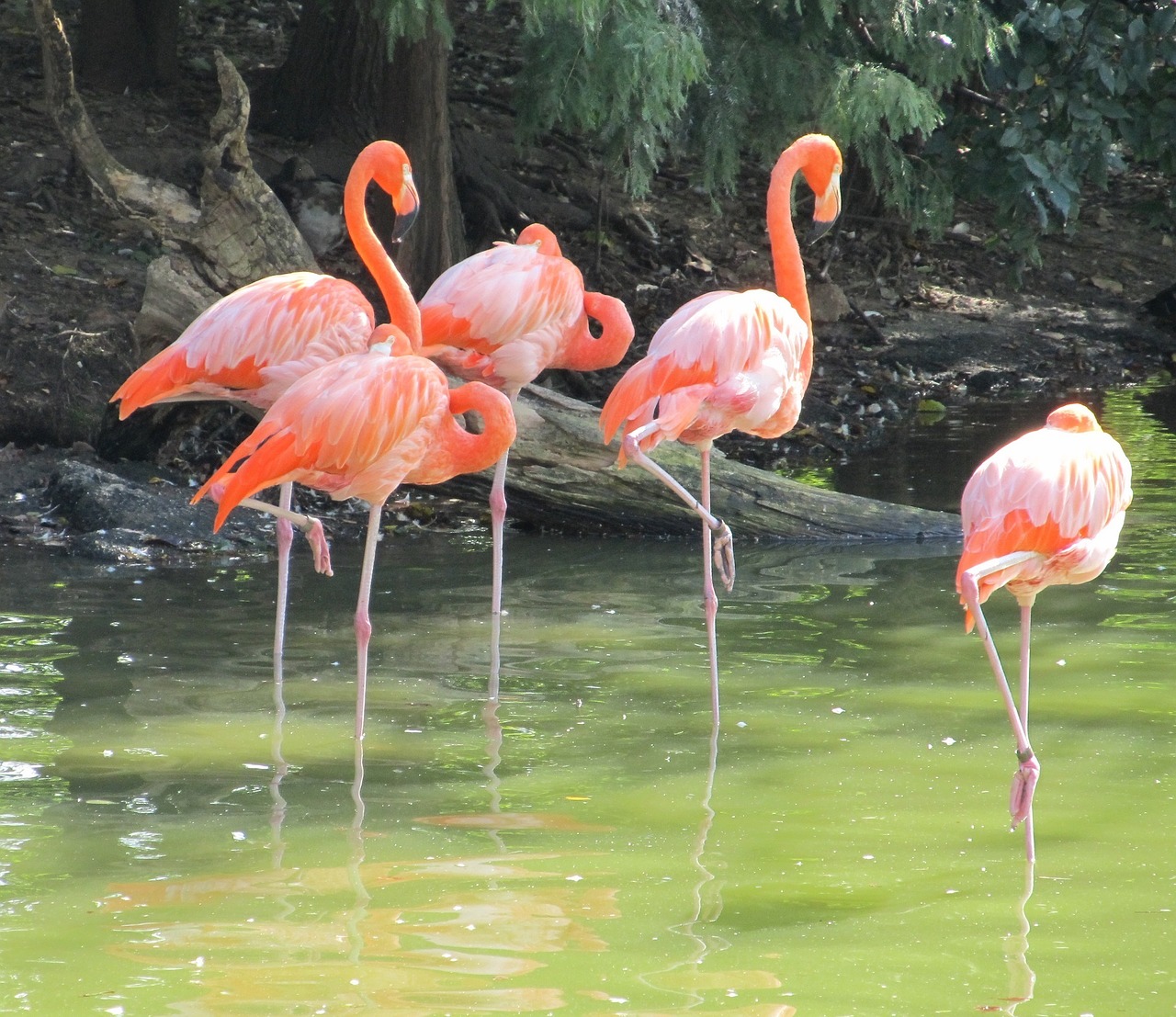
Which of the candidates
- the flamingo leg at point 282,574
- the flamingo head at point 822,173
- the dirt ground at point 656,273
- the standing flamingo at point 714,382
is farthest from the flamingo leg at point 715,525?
the dirt ground at point 656,273

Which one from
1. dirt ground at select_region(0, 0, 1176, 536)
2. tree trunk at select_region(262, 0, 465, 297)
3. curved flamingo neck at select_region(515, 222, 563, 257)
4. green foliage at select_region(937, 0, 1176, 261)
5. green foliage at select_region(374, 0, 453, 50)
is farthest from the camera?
tree trunk at select_region(262, 0, 465, 297)

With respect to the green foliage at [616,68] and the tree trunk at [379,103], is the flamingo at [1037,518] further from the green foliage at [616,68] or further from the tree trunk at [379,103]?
the tree trunk at [379,103]

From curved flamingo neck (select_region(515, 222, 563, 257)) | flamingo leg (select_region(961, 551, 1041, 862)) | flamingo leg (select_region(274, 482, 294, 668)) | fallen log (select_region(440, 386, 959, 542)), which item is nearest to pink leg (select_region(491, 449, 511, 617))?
flamingo leg (select_region(274, 482, 294, 668))

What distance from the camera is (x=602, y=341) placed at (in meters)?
5.94

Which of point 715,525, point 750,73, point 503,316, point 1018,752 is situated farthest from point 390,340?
point 750,73

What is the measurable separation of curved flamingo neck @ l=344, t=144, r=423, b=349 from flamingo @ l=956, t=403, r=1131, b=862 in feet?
7.24

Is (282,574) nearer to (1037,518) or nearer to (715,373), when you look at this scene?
(715,373)

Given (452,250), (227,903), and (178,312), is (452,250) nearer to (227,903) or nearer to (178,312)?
(178,312)

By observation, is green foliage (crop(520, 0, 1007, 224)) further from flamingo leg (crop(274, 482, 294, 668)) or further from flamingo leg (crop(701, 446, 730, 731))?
flamingo leg (crop(274, 482, 294, 668))

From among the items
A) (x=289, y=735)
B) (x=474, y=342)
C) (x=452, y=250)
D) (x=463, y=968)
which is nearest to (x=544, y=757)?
(x=289, y=735)

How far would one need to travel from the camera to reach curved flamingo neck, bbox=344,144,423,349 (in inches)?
203

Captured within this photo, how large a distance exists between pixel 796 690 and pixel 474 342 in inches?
70.2

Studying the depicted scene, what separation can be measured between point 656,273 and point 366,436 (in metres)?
6.43

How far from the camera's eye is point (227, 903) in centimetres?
309
